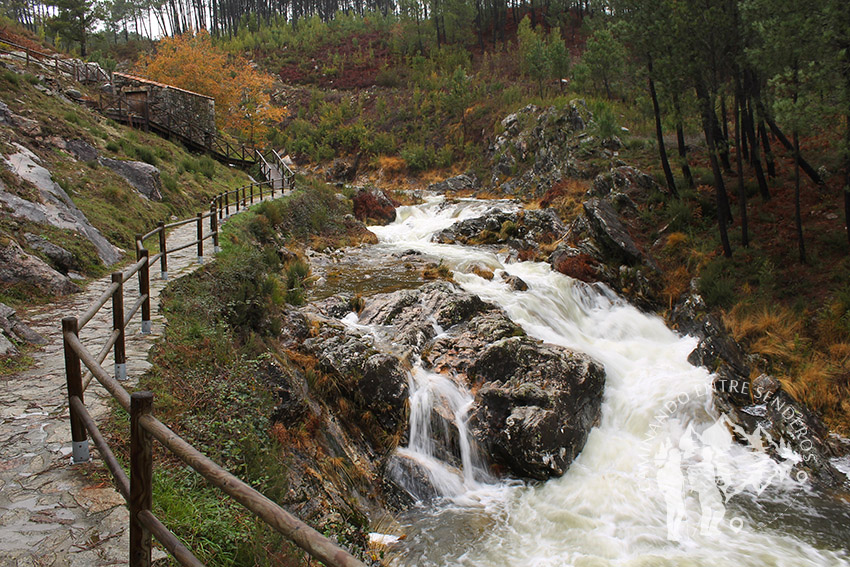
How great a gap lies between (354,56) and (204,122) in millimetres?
34042

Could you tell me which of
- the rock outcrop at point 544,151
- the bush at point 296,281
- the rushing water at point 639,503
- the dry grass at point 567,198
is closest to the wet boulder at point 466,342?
the rushing water at point 639,503

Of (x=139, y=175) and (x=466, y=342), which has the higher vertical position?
(x=139, y=175)

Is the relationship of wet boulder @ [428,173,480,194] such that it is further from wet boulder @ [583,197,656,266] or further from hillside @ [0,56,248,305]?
wet boulder @ [583,197,656,266]

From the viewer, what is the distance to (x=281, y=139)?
46625 mm

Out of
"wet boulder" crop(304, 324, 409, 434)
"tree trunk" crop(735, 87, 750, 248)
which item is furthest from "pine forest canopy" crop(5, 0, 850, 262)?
"wet boulder" crop(304, 324, 409, 434)

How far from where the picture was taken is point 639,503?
800 centimetres

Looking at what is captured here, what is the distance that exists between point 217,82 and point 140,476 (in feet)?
111

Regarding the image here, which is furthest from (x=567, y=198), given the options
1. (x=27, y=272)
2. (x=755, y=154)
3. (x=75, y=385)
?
(x=75, y=385)

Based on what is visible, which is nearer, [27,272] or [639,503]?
[639,503]

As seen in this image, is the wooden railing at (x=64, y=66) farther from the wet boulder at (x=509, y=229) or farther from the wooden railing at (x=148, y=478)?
the wooden railing at (x=148, y=478)

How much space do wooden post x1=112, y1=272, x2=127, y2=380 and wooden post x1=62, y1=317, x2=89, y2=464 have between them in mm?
1460

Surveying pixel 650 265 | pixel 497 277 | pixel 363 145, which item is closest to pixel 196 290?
pixel 497 277

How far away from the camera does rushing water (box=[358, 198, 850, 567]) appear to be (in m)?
6.94

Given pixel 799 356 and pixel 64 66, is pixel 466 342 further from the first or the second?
pixel 64 66
